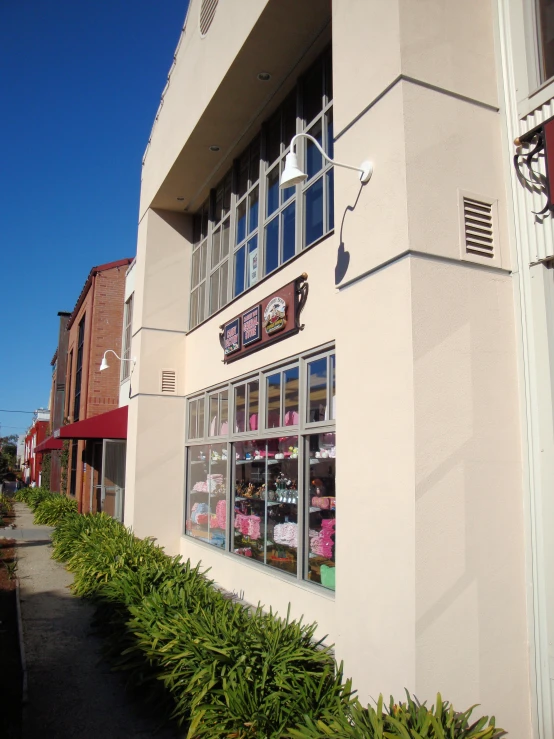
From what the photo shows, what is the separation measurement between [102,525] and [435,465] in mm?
9361

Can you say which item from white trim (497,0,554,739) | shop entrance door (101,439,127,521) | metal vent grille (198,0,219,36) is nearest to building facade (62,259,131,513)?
shop entrance door (101,439,127,521)

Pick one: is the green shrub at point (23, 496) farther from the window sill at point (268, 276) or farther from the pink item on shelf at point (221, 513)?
the pink item on shelf at point (221, 513)

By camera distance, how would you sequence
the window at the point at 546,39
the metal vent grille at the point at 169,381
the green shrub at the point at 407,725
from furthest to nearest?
the metal vent grille at the point at 169,381, the window at the point at 546,39, the green shrub at the point at 407,725

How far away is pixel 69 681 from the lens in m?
5.98

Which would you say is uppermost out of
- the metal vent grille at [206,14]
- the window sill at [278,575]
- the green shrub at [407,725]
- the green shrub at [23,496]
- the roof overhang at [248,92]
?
the metal vent grille at [206,14]

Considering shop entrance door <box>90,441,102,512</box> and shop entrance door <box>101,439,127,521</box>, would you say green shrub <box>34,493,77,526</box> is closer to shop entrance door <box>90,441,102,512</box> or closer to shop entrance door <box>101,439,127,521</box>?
shop entrance door <box>90,441,102,512</box>

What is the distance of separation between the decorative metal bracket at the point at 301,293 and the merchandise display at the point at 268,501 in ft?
4.59

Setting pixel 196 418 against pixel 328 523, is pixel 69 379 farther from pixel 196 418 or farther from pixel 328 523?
pixel 328 523

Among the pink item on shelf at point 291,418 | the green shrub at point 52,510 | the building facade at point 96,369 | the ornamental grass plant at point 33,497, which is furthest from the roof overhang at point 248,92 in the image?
the ornamental grass plant at point 33,497

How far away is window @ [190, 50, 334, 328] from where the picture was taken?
298 inches

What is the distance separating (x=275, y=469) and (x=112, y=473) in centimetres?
A: 933

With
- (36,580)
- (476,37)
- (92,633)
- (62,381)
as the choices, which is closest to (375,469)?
(476,37)

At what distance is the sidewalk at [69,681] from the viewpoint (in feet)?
16.5

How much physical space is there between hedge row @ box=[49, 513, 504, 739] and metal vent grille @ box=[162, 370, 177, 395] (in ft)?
15.5
